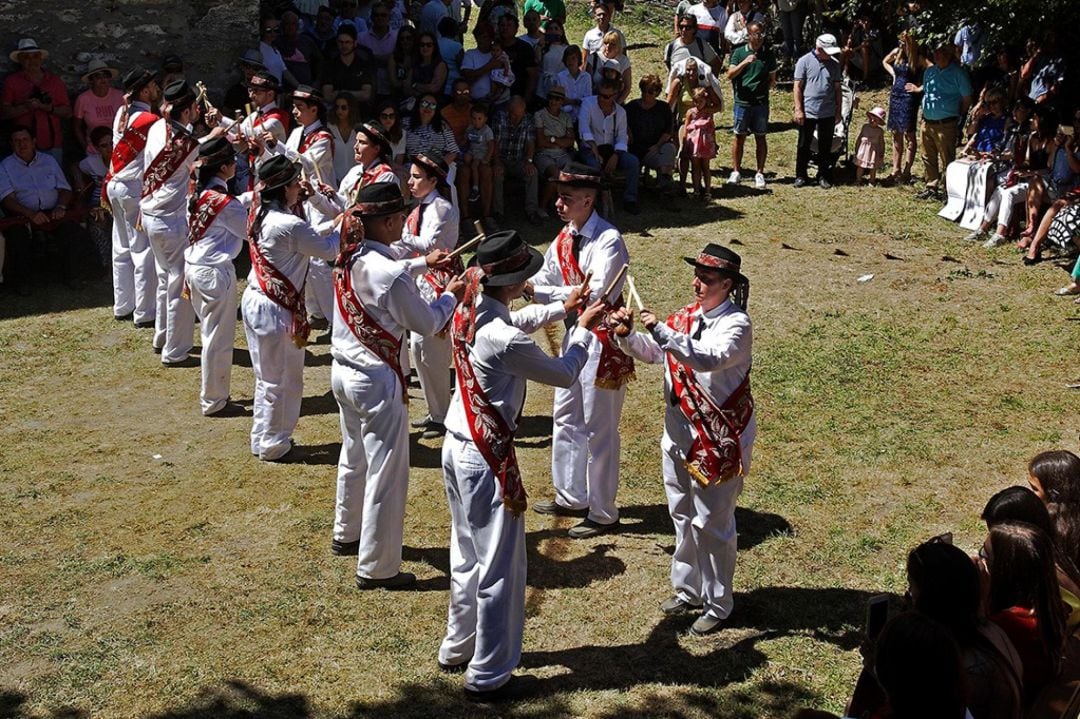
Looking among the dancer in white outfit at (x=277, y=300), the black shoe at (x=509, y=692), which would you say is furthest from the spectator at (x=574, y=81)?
the black shoe at (x=509, y=692)

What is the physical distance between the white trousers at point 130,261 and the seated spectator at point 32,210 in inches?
50.9

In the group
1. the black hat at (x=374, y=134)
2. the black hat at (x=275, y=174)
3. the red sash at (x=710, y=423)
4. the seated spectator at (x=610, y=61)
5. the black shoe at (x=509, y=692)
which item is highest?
the seated spectator at (x=610, y=61)

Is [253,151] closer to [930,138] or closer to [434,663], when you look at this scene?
[434,663]

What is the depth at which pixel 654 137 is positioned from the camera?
16328 mm

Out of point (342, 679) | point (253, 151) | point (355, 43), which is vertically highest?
point (355, 43)

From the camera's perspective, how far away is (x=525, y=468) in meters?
9.49

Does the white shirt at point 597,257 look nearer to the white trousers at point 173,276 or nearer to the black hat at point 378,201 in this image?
the black hat at point 378,201

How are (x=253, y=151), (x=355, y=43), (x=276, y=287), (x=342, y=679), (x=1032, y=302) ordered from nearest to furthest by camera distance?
(x=342, y=679), (x=276, y=287), (x=253, y=151), (x=1032, y=302), (x=355, y=43)

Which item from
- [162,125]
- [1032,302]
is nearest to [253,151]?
[162,125]

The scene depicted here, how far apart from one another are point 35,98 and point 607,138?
258 inches

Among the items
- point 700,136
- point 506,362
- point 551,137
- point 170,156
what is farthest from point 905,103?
point 506,362

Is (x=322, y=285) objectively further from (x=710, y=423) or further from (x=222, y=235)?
(x=710, y=423)

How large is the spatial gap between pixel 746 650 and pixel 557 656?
3.35ft

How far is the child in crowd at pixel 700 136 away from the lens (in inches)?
635
